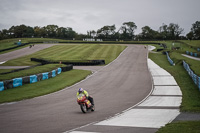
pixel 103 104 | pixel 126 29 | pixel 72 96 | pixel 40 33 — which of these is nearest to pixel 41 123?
pixel 103 104

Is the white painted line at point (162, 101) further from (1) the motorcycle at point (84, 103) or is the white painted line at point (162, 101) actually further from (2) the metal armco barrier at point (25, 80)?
(2) the metal armco barrier at point (25, 80)

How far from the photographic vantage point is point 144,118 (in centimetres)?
1302

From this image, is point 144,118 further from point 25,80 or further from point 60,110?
point 25,80

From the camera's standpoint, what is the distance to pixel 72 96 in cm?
1988

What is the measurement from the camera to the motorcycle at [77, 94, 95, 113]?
14.0m

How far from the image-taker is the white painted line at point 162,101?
16422 mm

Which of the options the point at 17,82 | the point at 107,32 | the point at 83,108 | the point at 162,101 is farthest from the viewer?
the point at 107,32

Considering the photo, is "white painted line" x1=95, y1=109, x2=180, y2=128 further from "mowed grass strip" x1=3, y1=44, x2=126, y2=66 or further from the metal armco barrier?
"mowed grass strip" x1=3, y1=44, x2=126, y2=66

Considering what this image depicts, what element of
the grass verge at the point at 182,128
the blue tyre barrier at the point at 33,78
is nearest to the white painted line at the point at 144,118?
the grass verge at the point at 182,128

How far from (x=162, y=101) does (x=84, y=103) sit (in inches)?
258

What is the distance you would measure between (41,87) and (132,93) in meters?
9.55

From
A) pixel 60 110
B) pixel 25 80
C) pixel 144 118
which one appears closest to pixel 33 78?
pixel 25 80

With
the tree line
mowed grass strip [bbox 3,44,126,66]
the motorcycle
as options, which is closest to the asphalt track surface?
the motorcycle

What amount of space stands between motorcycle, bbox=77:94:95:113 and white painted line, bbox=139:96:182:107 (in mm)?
4295
